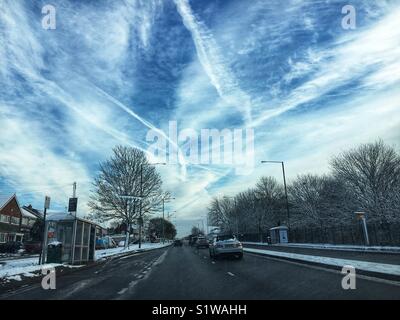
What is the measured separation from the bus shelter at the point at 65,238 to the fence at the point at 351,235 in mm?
25627

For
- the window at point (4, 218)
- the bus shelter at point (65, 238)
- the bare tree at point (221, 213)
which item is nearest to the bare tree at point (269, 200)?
the bare tree at point (221, 213)

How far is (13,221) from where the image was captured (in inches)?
2697

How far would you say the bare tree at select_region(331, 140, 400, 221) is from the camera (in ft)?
130

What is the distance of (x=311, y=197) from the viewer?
66.2 meters

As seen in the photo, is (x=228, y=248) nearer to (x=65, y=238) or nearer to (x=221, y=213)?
(x=65, y=238)

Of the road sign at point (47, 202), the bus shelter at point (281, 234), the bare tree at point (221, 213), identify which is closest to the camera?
the road sign at point (47, 202)

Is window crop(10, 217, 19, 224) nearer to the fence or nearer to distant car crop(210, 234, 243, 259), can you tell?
the fence

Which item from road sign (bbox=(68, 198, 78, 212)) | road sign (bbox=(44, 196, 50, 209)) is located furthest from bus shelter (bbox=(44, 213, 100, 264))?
road sign (bbox=(44, 196, 50, 209))

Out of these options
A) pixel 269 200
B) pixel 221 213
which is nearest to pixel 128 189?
pixel 269 200

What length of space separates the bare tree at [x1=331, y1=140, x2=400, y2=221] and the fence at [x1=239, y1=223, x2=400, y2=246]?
2.95 meters

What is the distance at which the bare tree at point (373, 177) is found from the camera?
1558 inches

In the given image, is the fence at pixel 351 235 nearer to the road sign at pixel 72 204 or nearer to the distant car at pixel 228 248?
the distant car at pixel 228 248
